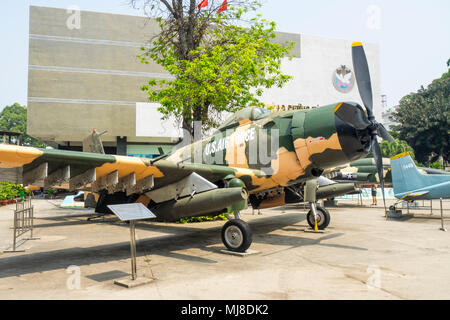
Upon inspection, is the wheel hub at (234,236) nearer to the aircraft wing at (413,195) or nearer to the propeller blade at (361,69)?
the propeller blade at (361,69)

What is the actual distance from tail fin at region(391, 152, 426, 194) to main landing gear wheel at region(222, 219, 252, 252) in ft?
36.8

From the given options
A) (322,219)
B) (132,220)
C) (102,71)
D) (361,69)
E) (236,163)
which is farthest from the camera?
(102,71)

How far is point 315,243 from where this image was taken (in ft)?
28.9

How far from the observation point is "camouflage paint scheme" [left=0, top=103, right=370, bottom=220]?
6421mm

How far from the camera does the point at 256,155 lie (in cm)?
882

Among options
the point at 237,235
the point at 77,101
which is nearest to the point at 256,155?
the point at 237,235

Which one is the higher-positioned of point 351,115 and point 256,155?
point 351,115

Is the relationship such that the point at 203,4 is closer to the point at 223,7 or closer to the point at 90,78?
the point at 223,7

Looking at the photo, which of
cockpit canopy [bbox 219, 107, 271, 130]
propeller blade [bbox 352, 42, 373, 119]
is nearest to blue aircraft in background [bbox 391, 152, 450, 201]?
propeller blade [bbox 352, 42, 373, 119]

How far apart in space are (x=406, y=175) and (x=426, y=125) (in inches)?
1378

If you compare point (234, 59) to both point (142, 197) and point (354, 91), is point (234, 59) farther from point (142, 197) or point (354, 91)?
point (354, 91)

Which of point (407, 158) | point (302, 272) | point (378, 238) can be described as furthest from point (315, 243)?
point (407, 158)

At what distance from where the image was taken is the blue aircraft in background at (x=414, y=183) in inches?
568
